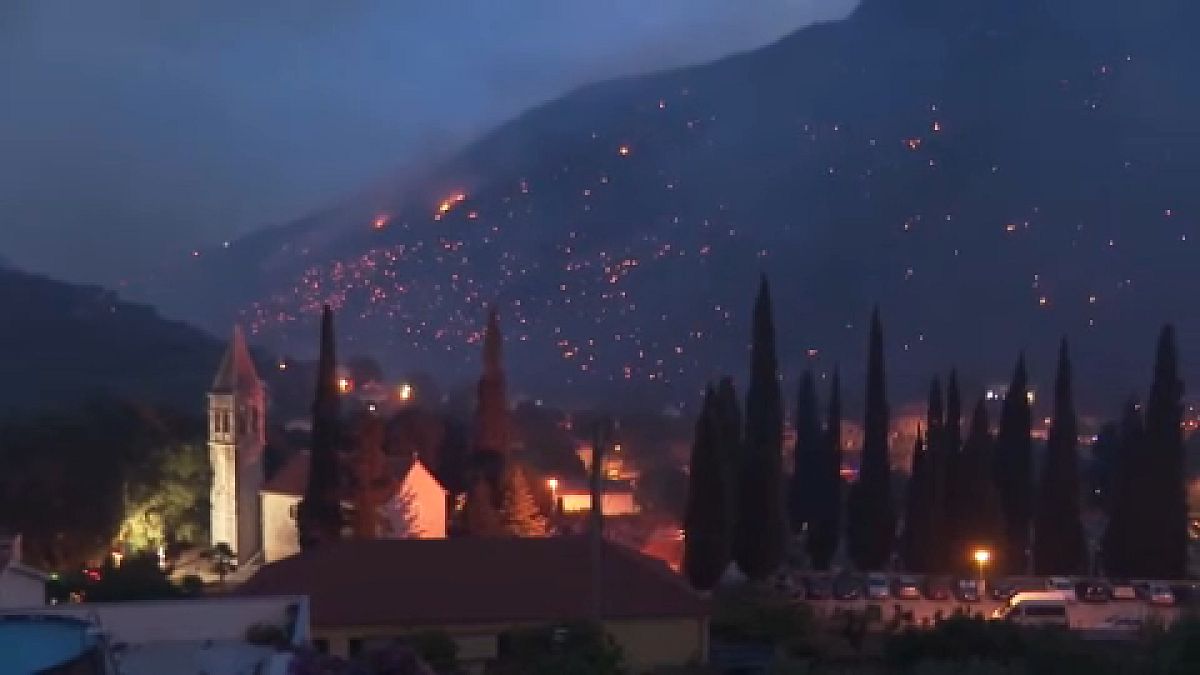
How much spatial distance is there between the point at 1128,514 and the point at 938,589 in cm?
553

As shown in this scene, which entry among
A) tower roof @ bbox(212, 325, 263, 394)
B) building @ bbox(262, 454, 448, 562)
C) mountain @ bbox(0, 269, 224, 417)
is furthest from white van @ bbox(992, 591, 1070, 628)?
mountain @ bbox(0, 269, 224, 417)

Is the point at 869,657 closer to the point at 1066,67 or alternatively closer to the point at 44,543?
the point at 44,543

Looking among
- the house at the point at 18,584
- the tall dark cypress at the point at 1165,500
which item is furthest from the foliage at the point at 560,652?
the tall dark cypress at the point at 1165,500

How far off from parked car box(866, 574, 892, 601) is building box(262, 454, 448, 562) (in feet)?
43.8

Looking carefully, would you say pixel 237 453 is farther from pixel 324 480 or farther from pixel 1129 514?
pixel 1129 514

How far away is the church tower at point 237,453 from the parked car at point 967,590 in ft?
83.1

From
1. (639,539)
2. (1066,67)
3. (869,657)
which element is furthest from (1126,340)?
(869,657)

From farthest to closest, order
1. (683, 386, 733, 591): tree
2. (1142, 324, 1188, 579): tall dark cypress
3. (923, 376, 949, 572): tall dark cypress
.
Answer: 1. (923, 376, 949, 572): tall dark cypress
2. (683, 386, 733, 591): tree
3. (1142, 324, 1188, 579): tall dark cypress

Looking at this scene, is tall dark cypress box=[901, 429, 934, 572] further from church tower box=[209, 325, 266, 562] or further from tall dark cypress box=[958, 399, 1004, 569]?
church tower box=[209, 325, 266, 562]

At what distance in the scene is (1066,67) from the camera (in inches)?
6063

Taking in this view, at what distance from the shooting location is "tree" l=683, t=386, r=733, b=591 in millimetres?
33312

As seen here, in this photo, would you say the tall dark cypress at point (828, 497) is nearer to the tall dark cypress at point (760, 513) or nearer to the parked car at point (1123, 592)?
the tall dark cypress at point (760, 513)

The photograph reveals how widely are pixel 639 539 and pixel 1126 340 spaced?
5835 centimetres

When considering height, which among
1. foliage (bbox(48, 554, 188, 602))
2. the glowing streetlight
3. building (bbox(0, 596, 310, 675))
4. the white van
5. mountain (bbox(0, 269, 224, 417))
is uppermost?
mountain (bbox(0, 269, 224, 417))
